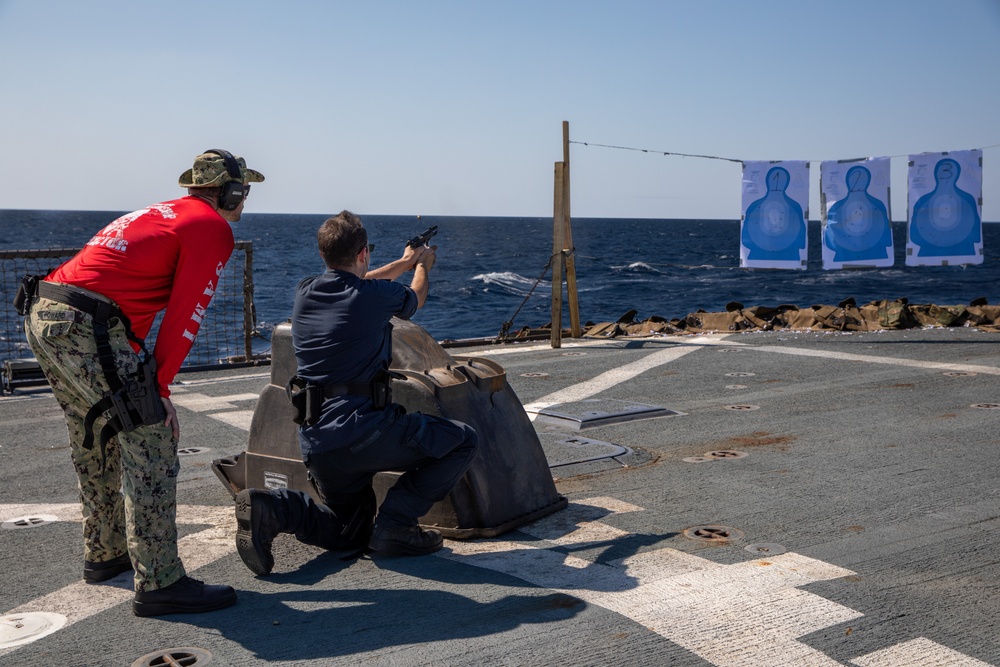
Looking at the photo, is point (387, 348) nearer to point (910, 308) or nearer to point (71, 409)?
point (71, 409)

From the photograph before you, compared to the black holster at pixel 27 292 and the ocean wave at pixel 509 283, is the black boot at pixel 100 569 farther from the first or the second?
the ocean wave at pixel 509 283

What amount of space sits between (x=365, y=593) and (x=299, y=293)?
1382mm

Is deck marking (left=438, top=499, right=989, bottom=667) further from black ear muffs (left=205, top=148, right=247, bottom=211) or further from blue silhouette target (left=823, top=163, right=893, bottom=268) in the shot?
blue silhouette target (left=823, top=163, right=893, bottom=268)

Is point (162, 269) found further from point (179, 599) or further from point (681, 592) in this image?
point (681, 592)

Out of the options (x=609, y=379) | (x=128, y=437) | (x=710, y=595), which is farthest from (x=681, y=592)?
(x=609, y=379)

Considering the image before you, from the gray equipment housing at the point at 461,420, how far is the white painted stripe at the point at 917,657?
198 centimetres

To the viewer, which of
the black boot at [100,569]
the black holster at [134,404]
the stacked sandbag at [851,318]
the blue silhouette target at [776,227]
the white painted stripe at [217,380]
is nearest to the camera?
the black holster at [134,404]

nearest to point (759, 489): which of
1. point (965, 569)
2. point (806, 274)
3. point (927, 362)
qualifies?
point (965, 569)

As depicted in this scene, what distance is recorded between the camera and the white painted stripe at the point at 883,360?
10.4m

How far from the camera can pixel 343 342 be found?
4.21 meters

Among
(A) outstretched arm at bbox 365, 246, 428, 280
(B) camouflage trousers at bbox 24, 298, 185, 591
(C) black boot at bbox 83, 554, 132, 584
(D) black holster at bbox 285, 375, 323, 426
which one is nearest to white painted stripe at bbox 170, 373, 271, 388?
(A) outstretched arm at bbox 365, 246, 428, 280

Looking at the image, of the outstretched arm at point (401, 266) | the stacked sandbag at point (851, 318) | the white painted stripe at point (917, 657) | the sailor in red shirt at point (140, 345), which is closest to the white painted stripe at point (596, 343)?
the stacked sandbag at point (851, 318)

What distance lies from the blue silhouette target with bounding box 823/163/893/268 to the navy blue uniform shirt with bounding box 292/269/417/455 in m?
14.1

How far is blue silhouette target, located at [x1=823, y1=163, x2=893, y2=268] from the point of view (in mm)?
16594
